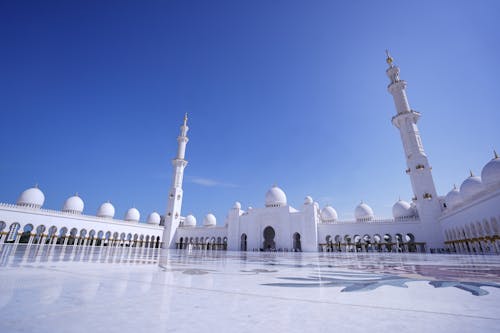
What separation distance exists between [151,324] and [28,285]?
→ 154cm

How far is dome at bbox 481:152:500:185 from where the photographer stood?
1420 centimetres

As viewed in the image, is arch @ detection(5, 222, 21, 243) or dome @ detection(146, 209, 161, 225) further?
dome @ detection(146, 209, 161, 225)

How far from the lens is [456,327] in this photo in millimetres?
1068

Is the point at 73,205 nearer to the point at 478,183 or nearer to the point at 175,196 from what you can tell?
the point at 175,196

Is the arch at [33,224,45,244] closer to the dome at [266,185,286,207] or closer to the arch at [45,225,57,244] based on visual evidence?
the arch at [45,225,57,244]

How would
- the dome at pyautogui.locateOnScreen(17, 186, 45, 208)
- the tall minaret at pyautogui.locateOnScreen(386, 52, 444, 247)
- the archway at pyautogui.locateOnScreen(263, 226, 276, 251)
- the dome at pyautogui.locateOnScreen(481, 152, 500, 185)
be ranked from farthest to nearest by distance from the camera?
the archway at pyautogui.locateOnScreen(263, 226, 276, 251)
the dome at pyautogui.locateOnScreen(17, 186, 45, 208)
the tall minaret at pyautogui.locateOnScreen(386, 52, 444, 247)
the dome at pyautogui.locateOnScreen(481, 152, 500, 185)

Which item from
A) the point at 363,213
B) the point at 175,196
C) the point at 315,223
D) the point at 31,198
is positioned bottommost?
the point at 315,223

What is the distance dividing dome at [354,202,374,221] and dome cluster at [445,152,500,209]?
6.63 metres

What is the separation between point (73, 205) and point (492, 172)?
3587 cm

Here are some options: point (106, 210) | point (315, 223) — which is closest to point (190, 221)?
point (106, 210)

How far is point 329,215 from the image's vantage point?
2877 cm

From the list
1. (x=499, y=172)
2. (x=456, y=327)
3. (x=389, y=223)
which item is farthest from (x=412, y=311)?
(x=389, y=223)

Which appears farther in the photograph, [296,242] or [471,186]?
[296,242]

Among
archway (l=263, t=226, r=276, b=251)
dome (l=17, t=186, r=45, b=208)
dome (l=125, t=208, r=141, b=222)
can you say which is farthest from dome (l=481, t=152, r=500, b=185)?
dome (l=17, t=186, r=45, b=208)
